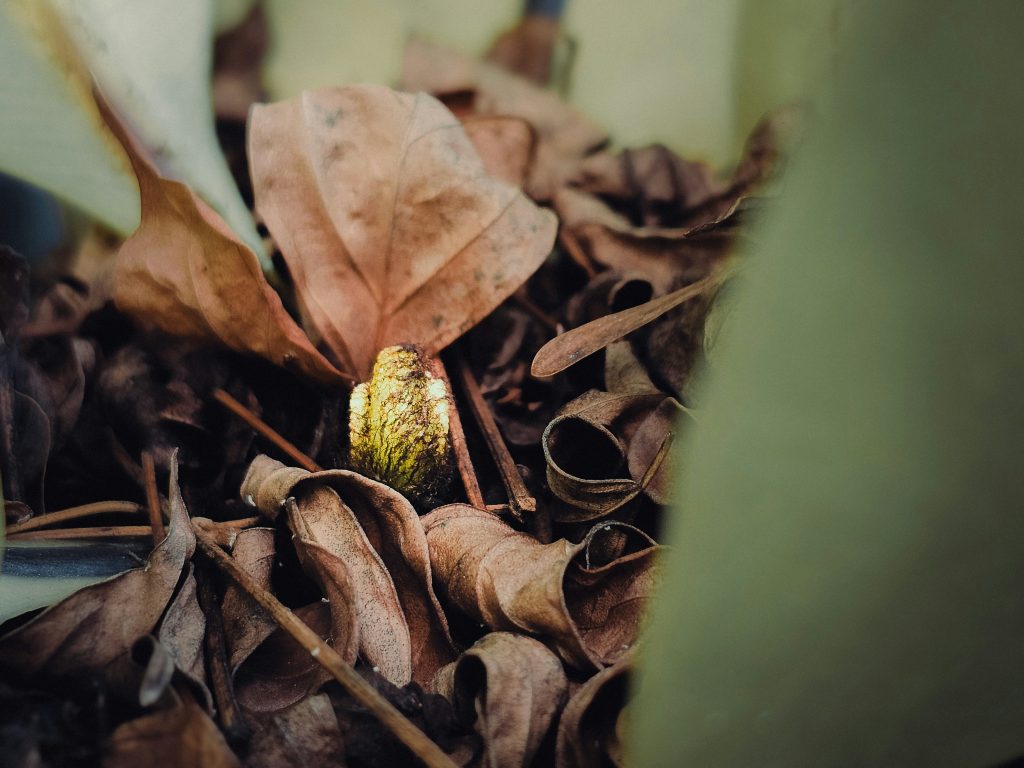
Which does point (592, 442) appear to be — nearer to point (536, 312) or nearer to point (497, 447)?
point (497, 447)

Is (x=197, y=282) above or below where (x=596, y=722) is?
above

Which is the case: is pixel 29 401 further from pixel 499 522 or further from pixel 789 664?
pixel 789 664

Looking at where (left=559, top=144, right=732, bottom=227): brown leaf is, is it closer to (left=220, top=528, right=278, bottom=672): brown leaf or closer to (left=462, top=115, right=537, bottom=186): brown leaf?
(left=462, top=115, right=537, bottom=186): brown leaf

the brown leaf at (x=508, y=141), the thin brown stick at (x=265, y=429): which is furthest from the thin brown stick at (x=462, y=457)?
the brown leaf at (x=508, y=141)

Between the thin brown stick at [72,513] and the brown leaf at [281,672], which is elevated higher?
the thin brown stick at [72,513]

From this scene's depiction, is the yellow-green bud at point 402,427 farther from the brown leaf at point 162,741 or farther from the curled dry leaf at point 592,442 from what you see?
the brown leaf at point 162,741

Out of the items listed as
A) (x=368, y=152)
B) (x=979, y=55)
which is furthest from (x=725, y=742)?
(x=368, y=152)

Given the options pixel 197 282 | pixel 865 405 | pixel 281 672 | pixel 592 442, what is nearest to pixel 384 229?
pixel 197 282

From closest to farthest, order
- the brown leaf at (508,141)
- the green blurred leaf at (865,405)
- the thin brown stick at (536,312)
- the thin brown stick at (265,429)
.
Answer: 1. the green blurred leaf at (865,405)
2. the thin brown stick at (265,429)
3. the thin brown stick at (536,312)
4. the brown leaf at (508,141)
